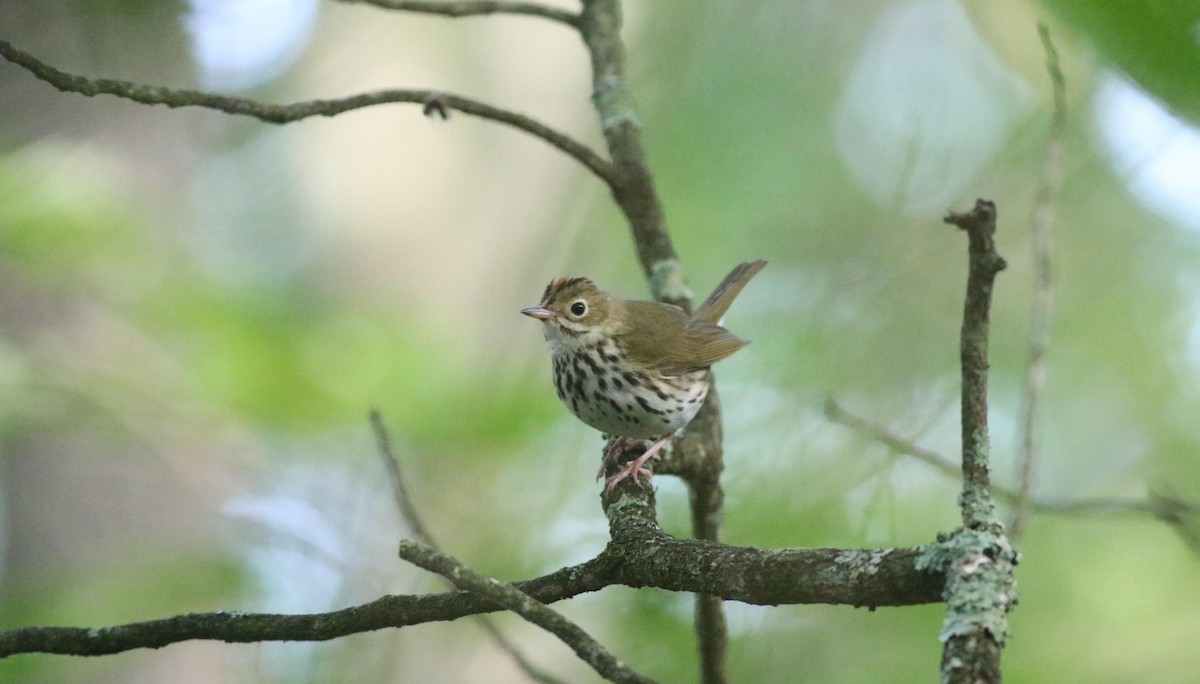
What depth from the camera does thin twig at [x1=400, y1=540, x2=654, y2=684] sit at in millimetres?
1446

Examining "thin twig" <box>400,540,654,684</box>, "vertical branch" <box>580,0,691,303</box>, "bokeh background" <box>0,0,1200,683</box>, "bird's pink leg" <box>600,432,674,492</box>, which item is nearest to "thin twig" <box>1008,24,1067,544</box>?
"bokeh background" <box>0,0,1200,683</box>

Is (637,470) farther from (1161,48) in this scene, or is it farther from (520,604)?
(1161,48)

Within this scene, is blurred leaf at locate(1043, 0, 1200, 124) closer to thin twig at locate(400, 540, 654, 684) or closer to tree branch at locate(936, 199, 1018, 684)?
tree branch at locate(936, 199, 1018, 684)

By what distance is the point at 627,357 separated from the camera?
4.02m

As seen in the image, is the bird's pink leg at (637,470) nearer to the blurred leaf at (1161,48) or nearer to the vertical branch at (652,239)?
the vertical branch at (652,239)

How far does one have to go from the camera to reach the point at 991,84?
659 centimetres

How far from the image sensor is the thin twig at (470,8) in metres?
3.07

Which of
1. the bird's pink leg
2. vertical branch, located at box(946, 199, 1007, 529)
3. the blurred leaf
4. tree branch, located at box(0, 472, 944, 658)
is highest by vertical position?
the bird's pink leg

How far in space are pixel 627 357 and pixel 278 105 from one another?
1821 mm

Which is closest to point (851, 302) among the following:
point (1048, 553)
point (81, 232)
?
point (1048, 553)

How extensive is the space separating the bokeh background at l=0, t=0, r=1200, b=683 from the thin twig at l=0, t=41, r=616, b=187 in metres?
0.19

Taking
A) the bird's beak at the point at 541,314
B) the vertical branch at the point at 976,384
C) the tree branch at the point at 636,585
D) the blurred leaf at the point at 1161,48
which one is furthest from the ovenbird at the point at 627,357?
the blurred leaf at the point at 1161,48

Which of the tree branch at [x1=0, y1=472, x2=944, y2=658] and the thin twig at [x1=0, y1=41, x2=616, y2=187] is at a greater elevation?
the thin twig at [x1=0, y1=41, x2=616, y2=187]

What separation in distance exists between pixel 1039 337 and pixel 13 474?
6.56 metres
